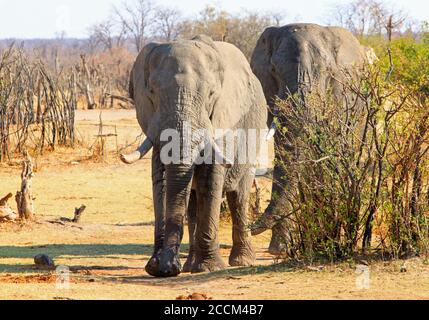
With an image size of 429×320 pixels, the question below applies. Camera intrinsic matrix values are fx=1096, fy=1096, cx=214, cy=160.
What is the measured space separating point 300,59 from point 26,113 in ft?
25.0

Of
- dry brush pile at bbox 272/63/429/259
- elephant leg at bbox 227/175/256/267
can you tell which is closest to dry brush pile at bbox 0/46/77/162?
elephant leg at bbox 227/175/256/267

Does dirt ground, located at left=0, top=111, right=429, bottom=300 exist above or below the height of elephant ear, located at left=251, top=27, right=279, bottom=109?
below

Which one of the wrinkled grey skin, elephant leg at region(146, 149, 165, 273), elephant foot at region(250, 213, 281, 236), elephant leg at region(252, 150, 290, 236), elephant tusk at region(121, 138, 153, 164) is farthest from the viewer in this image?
the wrinkled grey skin

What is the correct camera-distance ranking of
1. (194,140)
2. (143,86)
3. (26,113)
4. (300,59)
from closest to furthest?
(194,140), (143,86), (300,59), (26,113)

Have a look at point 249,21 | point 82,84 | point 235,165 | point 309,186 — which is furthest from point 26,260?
point 249,21

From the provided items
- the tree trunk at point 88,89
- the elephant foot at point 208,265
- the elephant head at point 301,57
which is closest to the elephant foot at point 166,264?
the elephant foot at point 208,265

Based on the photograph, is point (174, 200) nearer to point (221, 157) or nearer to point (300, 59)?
point (221, 157)

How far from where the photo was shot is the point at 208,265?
8.88 metres

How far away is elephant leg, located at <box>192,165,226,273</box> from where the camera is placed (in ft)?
28.6

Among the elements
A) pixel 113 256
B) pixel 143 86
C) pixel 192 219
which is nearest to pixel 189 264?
pixel 192 219

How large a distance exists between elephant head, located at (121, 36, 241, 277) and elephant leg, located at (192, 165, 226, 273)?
0.18m

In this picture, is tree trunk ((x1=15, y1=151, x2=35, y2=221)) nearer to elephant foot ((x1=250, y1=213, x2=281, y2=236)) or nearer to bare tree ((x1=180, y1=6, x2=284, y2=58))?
elephant foot ((x1=250, y1=213, x2=281, y2=236))

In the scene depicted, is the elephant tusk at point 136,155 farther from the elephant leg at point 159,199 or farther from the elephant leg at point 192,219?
the elephant leg at point 192,219
